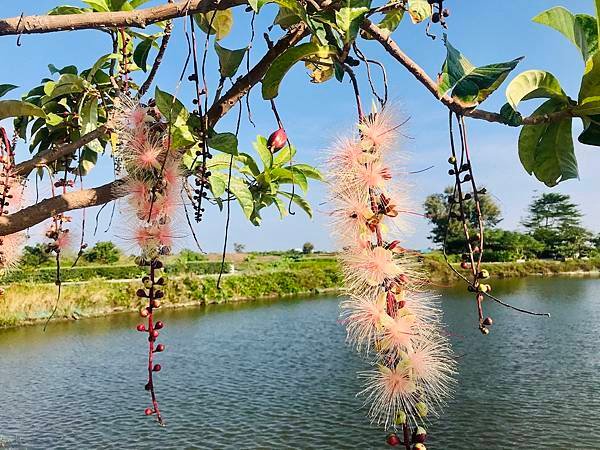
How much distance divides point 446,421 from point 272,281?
16962mm

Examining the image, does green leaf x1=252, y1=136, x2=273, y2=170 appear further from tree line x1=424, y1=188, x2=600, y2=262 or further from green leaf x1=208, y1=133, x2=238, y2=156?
tree line x1=424, y1=188, x2=600, y2=262

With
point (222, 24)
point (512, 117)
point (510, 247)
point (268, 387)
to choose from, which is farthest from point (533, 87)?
point (510, 247)

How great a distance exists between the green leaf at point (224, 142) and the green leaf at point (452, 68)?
38cm

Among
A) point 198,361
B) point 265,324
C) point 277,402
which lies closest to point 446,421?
point 277,402

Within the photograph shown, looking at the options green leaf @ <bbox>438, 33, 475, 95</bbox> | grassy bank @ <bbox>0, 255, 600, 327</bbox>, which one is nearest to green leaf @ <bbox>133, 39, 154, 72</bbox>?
green leaf @ <bbox>438, 33, 475, 95</bbox>

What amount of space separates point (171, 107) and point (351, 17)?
0.32 meters

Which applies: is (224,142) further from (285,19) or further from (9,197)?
(9,197)

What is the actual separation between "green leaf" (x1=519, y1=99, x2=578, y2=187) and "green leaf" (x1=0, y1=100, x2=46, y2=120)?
106cm

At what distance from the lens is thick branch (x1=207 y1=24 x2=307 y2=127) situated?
1.03 meters

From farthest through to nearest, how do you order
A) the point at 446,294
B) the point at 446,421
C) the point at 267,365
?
the point at 446,294, the point at 267,365, the point at 446,421

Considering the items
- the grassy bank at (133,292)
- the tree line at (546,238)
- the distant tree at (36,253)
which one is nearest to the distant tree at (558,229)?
the tree line at (546,238)

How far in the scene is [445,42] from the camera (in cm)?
75

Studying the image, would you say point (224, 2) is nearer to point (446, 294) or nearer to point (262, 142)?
point (262, 142)

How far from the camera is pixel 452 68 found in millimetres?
728
